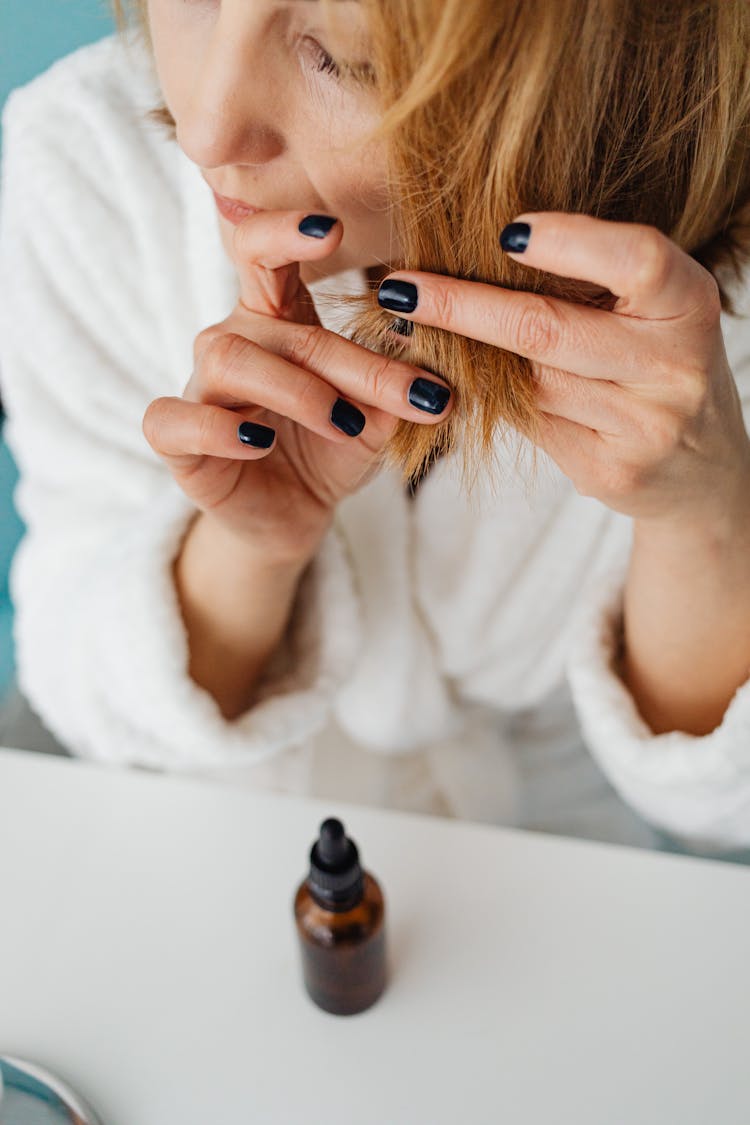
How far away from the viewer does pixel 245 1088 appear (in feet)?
1.63

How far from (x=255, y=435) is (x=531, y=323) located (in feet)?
0.52

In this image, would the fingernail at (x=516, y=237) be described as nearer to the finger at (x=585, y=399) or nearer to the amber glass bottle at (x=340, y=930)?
the finger at (x=585, y=399)

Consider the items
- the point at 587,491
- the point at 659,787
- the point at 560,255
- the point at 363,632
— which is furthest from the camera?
the point at 363,632

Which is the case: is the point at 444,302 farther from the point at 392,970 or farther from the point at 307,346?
the point at 392,970

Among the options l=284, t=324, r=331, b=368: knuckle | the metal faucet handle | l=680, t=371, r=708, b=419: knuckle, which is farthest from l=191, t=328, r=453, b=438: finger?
the metal faucet handle

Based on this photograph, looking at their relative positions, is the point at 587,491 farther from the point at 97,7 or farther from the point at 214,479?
the point at 97,7

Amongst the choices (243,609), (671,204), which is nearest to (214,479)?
(243,609)

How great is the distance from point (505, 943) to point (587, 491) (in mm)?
273

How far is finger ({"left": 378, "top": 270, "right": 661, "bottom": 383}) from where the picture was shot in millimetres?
372

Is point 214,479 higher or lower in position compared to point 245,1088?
higher

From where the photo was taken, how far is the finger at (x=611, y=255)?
33 centimetres

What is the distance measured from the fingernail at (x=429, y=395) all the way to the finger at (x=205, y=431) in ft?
0.29

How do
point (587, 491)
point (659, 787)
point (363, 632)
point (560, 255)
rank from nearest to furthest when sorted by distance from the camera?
point (560, 255) → point (587, 491) → point (659, 787) → point (363, 632)

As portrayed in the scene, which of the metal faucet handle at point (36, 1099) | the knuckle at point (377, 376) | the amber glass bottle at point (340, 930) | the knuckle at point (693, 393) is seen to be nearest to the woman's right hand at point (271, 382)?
the knuckle at point (377, 376)
